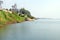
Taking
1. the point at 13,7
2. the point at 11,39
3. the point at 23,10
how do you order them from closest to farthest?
1. the point at 11,39
2. the point at 13,7
3. the point at 23,10

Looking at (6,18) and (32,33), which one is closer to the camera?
(32,33)

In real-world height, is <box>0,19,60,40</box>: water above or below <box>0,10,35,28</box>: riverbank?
above

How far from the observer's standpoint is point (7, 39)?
94.1 feet

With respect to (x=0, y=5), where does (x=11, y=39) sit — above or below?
above

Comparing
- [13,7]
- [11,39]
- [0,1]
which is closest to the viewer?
[11,39]

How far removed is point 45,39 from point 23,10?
144 m

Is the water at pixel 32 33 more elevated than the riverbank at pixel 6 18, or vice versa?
the water at pixel 32 33

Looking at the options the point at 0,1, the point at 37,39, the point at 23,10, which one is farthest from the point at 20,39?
the point at 23,10

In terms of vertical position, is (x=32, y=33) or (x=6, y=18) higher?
(x=32, y=33)

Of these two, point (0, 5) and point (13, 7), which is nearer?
point (0, 5)

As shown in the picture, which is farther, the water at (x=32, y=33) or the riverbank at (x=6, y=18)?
the riverbank at (x=6, y=18)

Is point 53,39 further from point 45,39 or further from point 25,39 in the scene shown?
point 25,39

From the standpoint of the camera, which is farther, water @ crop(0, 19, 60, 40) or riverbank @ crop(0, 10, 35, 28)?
riverbank @ crop(0, 10, 35, 28)

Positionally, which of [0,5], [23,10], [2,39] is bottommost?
[23,10]
